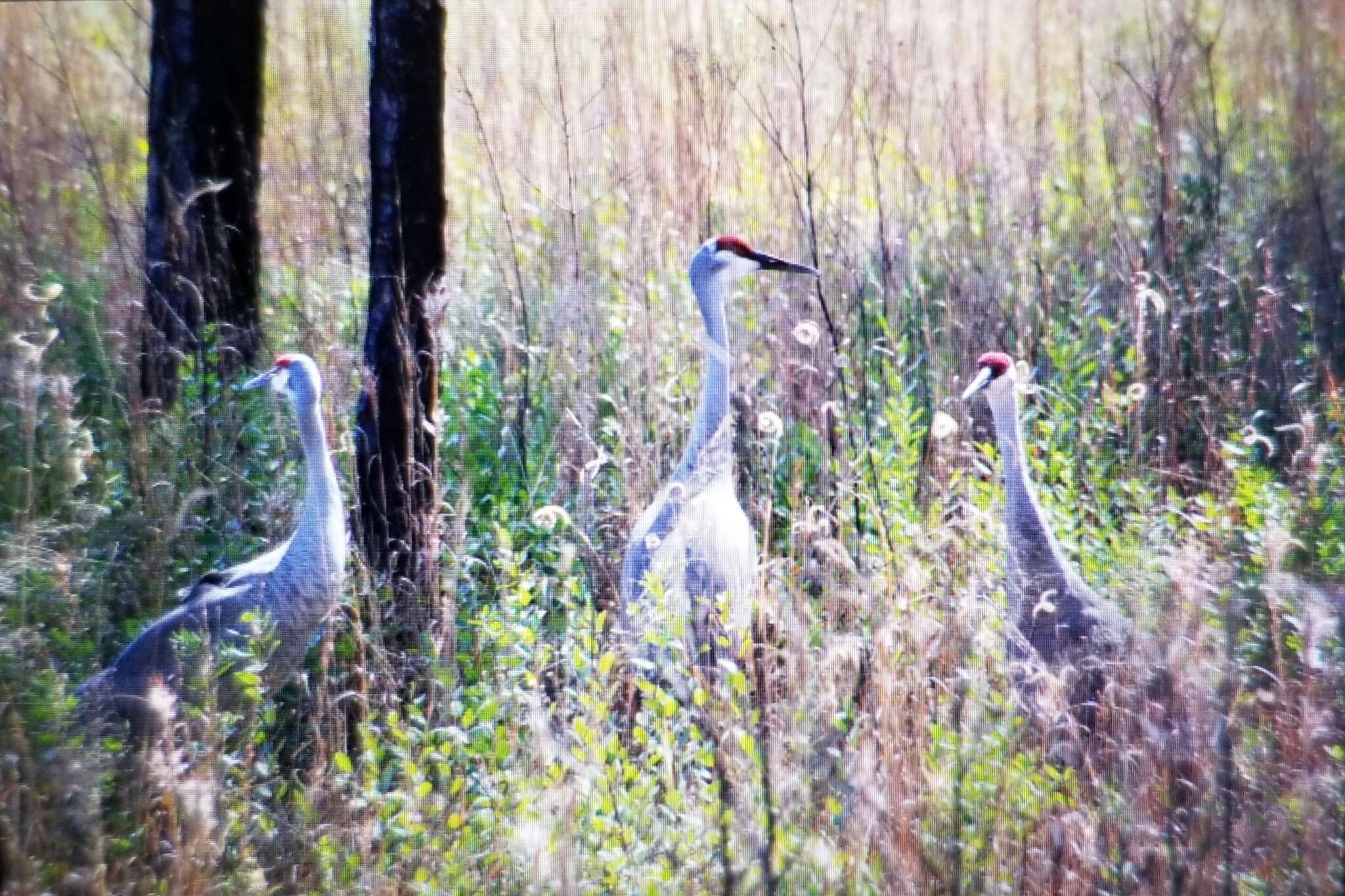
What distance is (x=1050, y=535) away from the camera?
9.34 ft

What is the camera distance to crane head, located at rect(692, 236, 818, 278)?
326 centimetres

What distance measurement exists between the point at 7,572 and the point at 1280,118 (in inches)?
121

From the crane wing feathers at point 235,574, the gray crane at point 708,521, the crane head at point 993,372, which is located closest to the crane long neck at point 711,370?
the gray crane at point 708,521

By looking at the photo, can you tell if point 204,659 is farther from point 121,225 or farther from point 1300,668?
point 1300,668

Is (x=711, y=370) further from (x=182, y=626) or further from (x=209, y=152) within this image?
(x=209, y=152)

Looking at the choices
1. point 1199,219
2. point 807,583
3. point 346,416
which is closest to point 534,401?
point 346,416

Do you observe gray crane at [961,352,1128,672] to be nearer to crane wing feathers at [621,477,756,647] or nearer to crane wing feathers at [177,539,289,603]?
crane wing feathers at [621,477,756,647]

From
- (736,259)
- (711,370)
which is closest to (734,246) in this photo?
(736,259)

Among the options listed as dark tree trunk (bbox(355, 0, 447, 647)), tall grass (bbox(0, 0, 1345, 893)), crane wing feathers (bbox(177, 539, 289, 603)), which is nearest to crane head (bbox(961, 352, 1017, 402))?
tall grass (bbox(0, 0, 1345, 893))

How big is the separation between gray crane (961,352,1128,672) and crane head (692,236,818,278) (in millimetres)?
628

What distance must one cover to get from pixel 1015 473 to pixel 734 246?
95cm

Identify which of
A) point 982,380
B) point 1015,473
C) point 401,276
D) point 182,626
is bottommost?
point 182,626

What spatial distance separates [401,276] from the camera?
3008 mm

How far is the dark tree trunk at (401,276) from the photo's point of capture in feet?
9.59
